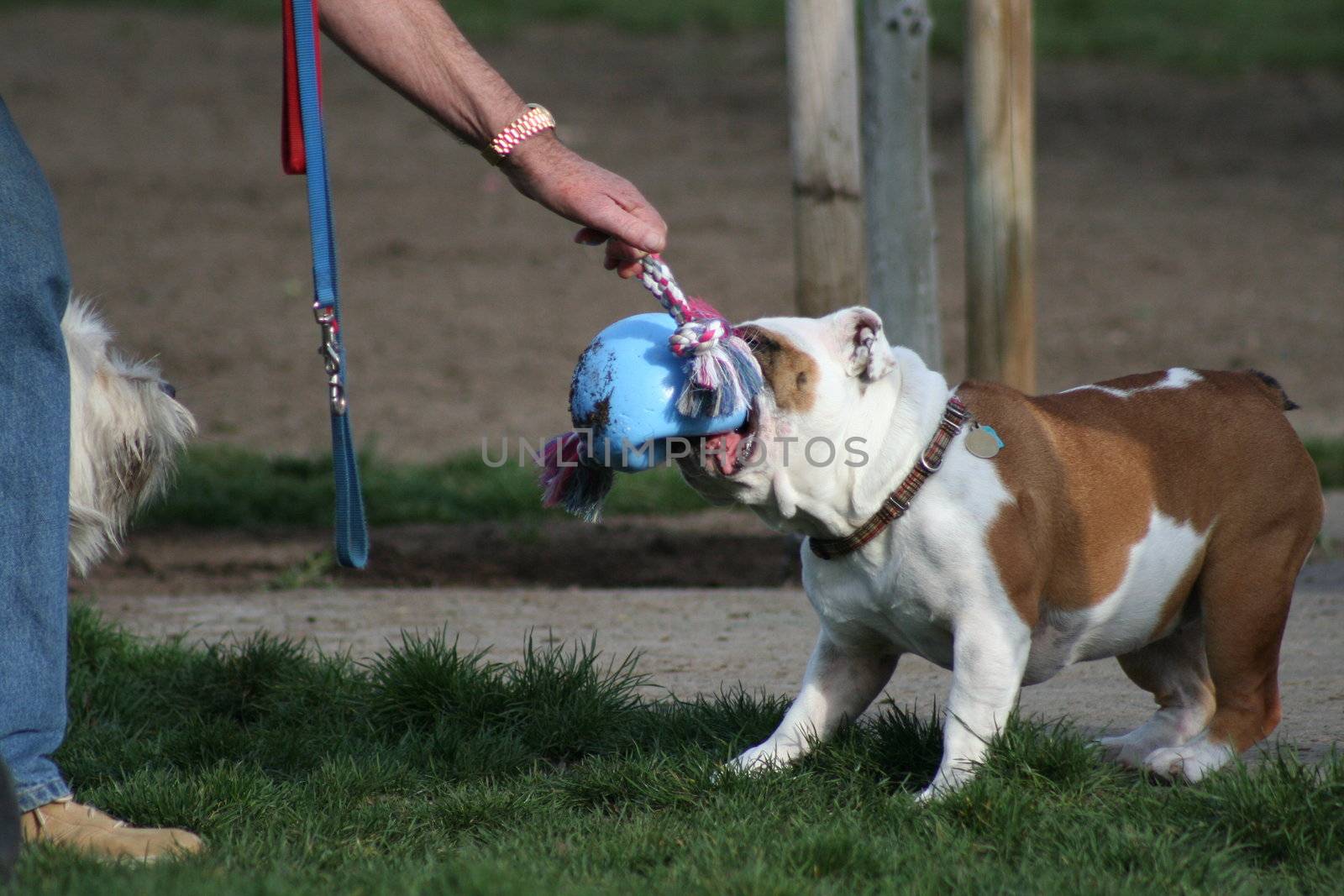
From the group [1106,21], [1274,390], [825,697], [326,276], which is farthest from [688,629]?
A: [1106,21]

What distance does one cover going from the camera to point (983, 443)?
324 centimetres

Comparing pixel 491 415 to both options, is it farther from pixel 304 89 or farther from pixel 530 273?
pixel 304 89

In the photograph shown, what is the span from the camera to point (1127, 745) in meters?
3.49

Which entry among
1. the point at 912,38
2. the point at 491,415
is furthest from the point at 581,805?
the point at 491,415

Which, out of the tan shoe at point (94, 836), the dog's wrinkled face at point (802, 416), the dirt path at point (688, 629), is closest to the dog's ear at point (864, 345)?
the dog's wrinkled face at point (802, 416)

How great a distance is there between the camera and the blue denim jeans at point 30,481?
285 centimetres

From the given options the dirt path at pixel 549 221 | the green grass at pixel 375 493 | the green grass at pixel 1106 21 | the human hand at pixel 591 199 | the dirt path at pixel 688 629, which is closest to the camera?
the human hand at pixel 591 199

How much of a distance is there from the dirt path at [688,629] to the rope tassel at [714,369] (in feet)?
4.41

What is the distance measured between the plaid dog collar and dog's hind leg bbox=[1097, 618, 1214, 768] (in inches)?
31.1

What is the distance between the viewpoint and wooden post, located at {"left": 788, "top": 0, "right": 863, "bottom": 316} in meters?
5.32

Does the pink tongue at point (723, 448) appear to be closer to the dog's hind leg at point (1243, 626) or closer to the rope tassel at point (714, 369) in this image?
the rope tassel at point (714, 369)

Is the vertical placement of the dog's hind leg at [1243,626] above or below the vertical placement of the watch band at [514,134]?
below

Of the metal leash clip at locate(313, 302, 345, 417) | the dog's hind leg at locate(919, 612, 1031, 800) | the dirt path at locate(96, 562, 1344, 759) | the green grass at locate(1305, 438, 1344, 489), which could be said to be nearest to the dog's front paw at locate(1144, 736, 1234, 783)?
the dirt path at locate(96, 562, 1344, 759)

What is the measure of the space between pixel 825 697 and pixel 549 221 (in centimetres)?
1036
